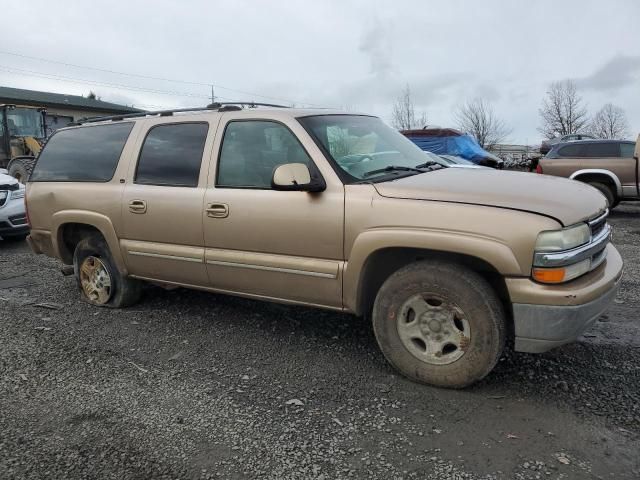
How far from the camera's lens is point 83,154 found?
498cm

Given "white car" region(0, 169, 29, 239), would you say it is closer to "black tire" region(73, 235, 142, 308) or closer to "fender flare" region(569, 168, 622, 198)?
"black tire" region(73, 235, 142, 308)

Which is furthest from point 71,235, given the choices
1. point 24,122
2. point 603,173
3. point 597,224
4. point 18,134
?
point 24,122

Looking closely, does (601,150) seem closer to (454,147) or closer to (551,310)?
(454,147)

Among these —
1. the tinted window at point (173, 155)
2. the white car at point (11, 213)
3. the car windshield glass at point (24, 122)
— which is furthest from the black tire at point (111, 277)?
the car windshield glass at point (24, 122)

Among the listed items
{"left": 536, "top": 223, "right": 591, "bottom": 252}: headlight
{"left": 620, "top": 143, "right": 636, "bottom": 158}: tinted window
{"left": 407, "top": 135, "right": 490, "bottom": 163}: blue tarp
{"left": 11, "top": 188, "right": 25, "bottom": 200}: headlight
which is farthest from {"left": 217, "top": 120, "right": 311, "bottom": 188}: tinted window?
{"left": 407, "top": 135, "right": 490, "bottom": 163}: blue tarp

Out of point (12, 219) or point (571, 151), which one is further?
point (571, 151)

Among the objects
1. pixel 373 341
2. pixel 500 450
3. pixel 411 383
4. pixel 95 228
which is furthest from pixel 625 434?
pixel 95 228

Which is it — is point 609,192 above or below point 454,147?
below

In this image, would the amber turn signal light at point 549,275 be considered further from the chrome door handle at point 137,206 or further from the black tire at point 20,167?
the black tire at point 20,167

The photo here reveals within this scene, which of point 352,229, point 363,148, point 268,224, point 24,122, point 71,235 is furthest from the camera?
point 24,122

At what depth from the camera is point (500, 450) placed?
2.64 metres

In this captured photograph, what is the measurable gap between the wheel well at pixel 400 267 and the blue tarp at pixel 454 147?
610 inches

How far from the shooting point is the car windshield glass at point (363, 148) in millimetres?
3615

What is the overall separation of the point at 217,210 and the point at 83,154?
195 centimetres
